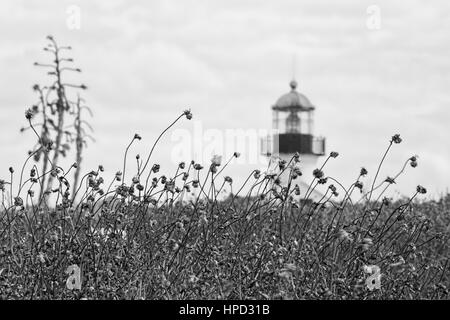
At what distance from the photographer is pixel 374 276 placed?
5.94 metres

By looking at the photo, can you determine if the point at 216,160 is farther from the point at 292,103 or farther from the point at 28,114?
the point at 292,103

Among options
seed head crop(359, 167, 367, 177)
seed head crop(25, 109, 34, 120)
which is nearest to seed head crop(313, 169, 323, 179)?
seed head crop(359, 167, 367, 177)

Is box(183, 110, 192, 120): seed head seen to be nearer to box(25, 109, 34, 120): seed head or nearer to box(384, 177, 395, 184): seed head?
box(25, 109, 34, 120): seed head

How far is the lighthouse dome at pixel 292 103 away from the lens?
39.7 meters

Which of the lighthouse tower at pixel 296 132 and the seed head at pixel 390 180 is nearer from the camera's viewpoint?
the seed head at pixel 390 180

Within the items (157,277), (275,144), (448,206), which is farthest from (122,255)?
(275,144)

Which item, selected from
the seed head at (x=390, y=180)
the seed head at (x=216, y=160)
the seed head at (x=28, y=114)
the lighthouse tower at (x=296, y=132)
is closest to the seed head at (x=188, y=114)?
the seed head at (x=216, y=160)

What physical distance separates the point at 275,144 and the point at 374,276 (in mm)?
32610

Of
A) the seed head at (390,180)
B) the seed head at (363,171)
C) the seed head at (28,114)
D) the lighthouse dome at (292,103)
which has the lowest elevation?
the seed head at (390,180)

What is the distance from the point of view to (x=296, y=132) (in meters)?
39.2

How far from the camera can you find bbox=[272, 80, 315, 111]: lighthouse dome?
39688mm

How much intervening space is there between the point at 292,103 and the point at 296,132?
52.1 inches

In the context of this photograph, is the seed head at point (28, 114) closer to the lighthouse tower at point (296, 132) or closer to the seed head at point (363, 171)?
the seed head at point (363, 171)
